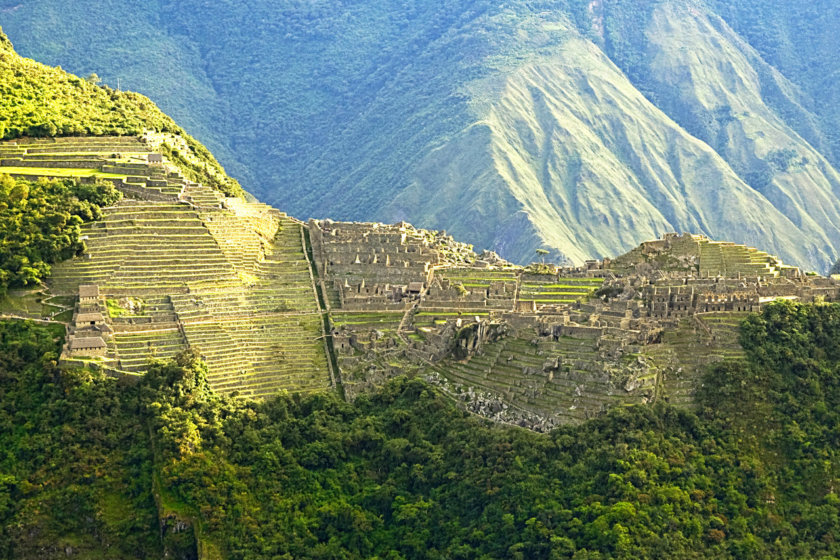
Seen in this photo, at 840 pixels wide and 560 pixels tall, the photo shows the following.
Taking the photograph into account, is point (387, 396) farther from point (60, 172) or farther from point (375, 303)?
point (60, 172)

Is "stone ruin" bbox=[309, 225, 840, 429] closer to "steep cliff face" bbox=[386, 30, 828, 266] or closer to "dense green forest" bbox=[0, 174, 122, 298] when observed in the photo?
"dense green forest" bbox=[0, 174, 122, 298]

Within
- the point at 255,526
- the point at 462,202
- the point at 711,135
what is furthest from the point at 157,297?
the point at 711,135

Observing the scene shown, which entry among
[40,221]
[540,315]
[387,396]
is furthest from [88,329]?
[540,315]

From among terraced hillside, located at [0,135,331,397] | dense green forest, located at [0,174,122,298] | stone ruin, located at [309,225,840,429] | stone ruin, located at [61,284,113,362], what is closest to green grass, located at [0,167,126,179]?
terraced hillside, located at [0,135,331,397]

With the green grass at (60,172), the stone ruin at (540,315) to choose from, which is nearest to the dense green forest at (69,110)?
the green grass at (60,172)

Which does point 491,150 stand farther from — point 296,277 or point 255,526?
point 255,526

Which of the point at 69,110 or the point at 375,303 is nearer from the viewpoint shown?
the point at 375,303

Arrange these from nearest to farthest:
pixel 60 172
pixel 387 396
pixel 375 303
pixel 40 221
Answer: pixel 387 396
pixel 40 221
pixel 375 303
pixel 60 172
